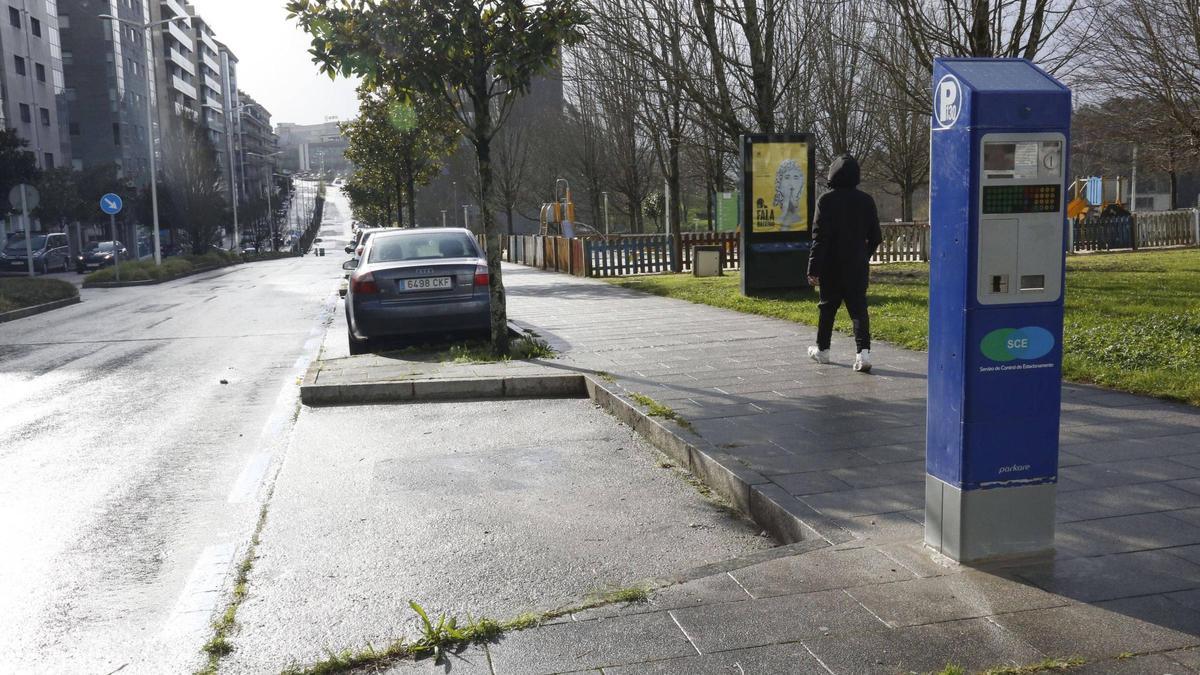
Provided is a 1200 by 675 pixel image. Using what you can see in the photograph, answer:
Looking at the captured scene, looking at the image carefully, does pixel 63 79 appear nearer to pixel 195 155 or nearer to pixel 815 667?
pixel 195 155

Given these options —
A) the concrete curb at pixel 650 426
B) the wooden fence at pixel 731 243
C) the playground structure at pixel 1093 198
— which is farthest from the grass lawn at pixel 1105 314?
the playground structure at pixel 1093 198

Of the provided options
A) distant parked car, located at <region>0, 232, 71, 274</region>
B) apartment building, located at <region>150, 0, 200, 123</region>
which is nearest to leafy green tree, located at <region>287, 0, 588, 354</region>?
distant parked car, located at <region>0, 232, 71, 274</region>

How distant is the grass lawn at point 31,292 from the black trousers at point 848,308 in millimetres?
16771

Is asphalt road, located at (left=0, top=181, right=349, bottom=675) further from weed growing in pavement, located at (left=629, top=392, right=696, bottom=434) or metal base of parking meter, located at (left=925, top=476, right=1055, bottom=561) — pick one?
metal base of parking meter, located at (left=925, top=476, right=1055, bottom=561)

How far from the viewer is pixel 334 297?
22.5m

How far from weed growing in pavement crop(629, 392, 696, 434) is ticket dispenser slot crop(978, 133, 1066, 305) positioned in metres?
2.94

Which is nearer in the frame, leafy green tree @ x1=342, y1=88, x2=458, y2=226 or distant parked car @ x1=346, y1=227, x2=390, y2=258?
distant parked car @ x1=346, y1=227, x2=390, y2=258

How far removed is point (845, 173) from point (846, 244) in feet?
2.00

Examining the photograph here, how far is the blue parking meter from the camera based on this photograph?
3516 mm

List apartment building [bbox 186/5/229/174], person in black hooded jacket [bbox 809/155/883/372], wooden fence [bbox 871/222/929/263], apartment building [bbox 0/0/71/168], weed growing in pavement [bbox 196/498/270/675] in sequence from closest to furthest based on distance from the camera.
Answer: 1. weed growing in pavement [bbox 196/498/270/675]
2. person in black hooded jacket [bbox 809/155/883/372]
3. wooden fence [bbox 871/222/929/263]
4. apartment building [bbox 0/0/71/168]
5. apartment building [bbox 186/5/229/174]

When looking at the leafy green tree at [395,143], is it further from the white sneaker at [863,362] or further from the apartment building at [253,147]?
the apartment building at [253,147]

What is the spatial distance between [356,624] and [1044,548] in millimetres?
2613

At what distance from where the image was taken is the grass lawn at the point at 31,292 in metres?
20.1

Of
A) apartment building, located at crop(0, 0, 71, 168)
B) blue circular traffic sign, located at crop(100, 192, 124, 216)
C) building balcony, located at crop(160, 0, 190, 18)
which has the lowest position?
blue circular traffic sign, located at crop(100, 192, 124, 216)
